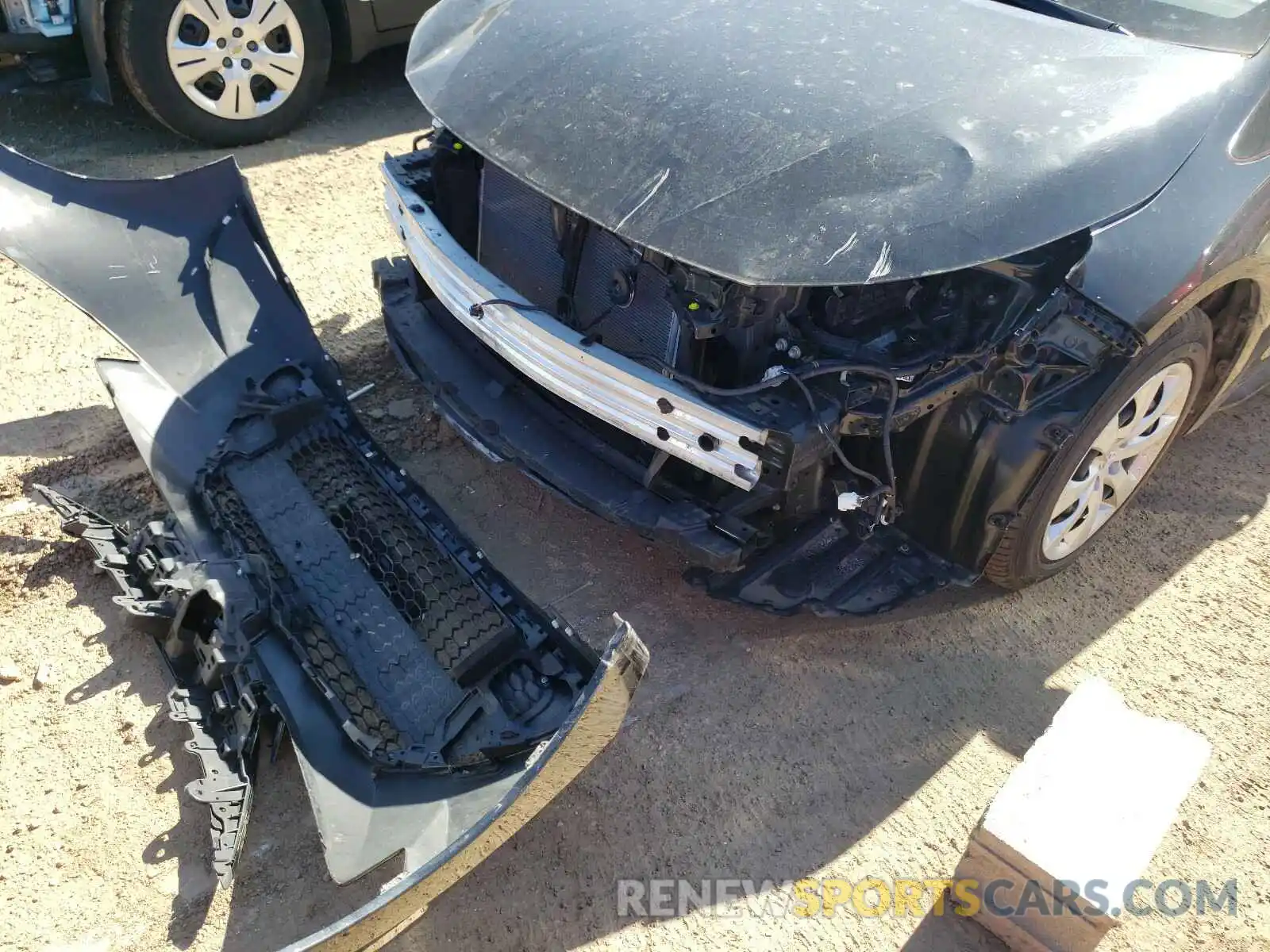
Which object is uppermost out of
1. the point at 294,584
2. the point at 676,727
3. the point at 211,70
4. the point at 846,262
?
the point at 846,262

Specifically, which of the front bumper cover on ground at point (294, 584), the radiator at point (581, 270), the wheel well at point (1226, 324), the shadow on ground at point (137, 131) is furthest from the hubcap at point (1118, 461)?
the shadow on ground at point (137, 131)

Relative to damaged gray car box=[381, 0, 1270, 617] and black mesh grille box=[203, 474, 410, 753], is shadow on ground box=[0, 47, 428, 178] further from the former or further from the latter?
black mesh grille box=[203, 474, 410, 753]

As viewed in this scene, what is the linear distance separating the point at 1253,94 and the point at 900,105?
1.09 m

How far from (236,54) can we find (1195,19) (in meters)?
4.56

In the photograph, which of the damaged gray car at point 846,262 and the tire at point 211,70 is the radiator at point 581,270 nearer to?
the damaged gray car at point 846,262

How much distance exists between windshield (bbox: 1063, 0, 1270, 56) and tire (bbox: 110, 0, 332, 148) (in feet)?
13.2

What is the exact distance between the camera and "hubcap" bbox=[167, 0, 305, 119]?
5.07m

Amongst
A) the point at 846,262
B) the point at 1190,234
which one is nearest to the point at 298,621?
the point at 846,262

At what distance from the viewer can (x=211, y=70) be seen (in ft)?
17.1

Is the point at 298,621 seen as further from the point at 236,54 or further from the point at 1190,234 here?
the point at 236,54

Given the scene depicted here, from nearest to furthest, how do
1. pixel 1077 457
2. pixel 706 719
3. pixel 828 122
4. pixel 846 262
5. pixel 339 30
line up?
pixel 846 262
pixel 828 122
pixel 1077 457
pixel 706 719
pixel 339 30

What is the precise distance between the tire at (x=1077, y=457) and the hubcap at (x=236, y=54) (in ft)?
15.1

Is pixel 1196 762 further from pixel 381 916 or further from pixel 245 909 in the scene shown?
pixel 245 909

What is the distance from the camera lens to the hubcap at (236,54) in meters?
5.07
